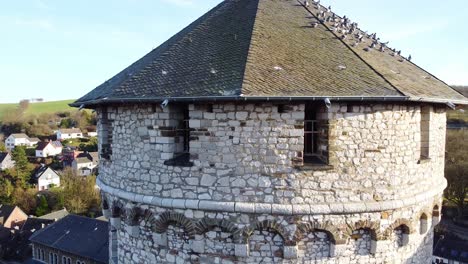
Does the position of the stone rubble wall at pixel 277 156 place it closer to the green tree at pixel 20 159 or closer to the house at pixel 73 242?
the house at pixel 73 242

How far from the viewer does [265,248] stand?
Result: 707 centimetres

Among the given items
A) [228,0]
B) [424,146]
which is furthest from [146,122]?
[424,146]

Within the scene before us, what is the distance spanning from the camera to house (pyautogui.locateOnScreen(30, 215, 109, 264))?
33.7 metres

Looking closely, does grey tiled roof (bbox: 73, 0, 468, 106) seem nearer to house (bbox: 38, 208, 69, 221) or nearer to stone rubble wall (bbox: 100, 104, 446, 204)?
stone rubble wall (bbox: 100, 104, 446, 204)

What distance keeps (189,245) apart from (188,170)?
137 centimetres

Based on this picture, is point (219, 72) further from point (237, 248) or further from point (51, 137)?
point (51, 137)

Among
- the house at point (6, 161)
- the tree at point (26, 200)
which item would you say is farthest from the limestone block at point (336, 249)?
the house at point (6, 161)

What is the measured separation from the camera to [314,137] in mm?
7391

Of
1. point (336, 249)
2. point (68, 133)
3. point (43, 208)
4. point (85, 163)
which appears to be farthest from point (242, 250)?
point (68, 133)

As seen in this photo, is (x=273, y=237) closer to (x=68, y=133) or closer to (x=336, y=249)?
(x=336, y=249)

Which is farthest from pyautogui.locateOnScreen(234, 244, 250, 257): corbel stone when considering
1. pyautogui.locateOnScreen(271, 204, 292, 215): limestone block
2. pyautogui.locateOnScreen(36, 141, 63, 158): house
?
pyautogui.locateOnScreen(36, 141, 63, 158): house

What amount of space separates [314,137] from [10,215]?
50.2 metres

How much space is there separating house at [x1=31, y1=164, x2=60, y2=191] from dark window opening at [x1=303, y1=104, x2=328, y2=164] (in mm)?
60444

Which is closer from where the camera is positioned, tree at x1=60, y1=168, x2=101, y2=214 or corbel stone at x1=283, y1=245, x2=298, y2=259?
corbel stone at x1=283, y1=245, x2=298, y2=259
